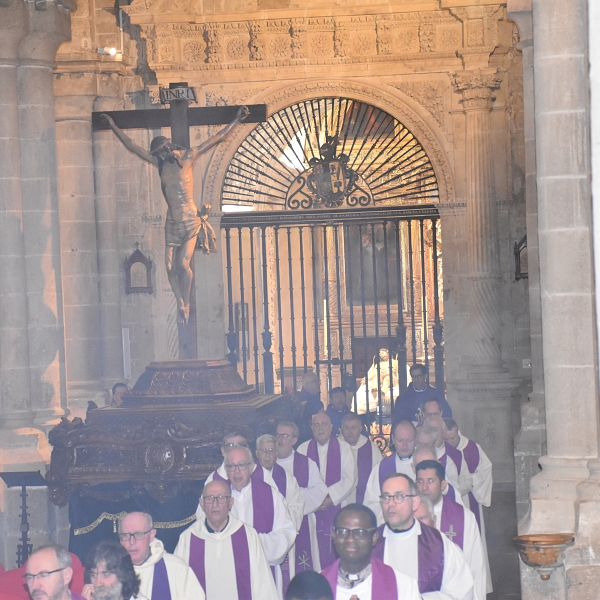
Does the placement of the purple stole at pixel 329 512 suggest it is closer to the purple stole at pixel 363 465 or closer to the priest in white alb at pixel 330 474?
the priest in white alb at pixel 330 474

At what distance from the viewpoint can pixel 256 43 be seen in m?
13.5

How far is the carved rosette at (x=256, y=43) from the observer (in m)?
13.5

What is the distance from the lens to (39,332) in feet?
34.4

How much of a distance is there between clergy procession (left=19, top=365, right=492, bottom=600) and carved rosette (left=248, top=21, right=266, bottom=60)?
469 centimetres

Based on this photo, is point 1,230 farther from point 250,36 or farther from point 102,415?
point 250,36

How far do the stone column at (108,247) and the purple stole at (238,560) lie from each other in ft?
22.7

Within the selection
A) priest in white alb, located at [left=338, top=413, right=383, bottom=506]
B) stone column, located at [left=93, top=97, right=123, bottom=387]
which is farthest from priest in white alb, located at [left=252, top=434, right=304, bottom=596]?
stone column, located at [left=93, top=97, right=123, bottom=387]

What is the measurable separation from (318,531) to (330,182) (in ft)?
17.1

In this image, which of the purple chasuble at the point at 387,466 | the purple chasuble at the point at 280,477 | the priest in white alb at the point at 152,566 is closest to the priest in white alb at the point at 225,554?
the priest in white alb at the point at 152,566

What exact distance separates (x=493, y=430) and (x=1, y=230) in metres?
5.68

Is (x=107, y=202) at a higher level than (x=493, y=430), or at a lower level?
higher

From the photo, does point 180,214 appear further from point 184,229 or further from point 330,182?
point 330,182

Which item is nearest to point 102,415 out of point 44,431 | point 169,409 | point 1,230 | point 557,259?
point 169,409

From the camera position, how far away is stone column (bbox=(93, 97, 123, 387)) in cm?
1359
